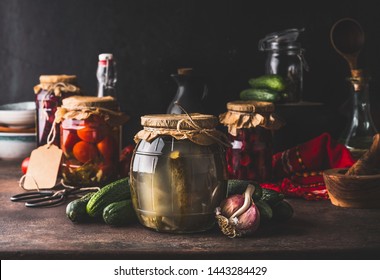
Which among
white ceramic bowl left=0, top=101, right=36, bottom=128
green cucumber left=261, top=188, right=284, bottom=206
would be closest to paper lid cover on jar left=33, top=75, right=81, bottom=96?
white ceramic bowl left=0, top=101, right=36, bottom=128

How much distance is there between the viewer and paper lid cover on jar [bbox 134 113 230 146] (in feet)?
3.79

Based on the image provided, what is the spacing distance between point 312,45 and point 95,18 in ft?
2.31

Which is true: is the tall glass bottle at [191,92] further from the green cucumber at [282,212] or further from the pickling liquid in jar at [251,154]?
the green cucumber at [282,212]

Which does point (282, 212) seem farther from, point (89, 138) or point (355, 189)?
point (89, 138)

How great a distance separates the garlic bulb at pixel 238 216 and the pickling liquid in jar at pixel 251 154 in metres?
0.40

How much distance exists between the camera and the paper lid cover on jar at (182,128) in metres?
1.16

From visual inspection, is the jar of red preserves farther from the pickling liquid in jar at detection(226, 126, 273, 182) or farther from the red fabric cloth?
the red fabric cloth

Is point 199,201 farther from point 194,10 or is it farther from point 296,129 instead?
point 194,10

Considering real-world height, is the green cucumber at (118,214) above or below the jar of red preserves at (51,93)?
below

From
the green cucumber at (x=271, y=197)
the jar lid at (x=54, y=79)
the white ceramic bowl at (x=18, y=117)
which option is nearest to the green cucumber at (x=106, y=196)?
the green cucumber at (x=271, y=197)

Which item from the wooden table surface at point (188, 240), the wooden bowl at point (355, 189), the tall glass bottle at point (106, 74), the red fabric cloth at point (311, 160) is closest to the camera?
the wooden table surface at point (188, 240)

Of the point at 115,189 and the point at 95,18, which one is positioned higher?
the point at 95,18

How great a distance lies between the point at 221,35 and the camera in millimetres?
2004
